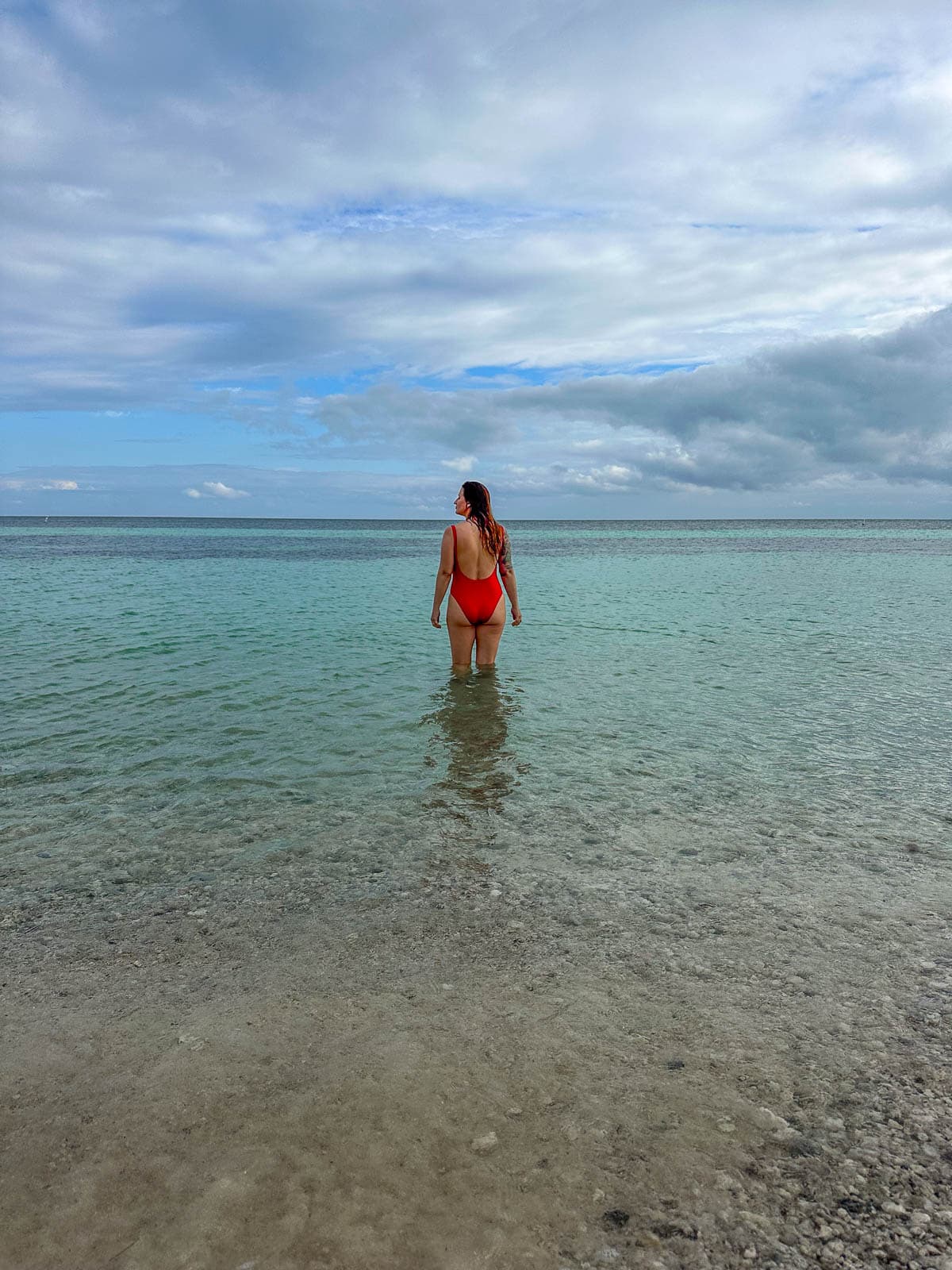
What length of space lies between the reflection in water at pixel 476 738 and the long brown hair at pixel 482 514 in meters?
1.83

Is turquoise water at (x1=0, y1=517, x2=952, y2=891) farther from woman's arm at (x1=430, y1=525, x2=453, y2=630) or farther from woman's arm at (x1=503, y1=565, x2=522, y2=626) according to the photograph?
woman's arm at (x1=430, y1=525, x2=453, y2=630)

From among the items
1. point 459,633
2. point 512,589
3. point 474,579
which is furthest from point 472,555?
point 459,633

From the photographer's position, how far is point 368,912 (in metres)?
4.29

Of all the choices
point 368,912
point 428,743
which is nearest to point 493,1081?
point 368,912

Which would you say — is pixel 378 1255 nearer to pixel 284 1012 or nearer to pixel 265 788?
pixel 284 1012

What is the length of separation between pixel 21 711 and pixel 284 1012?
6.94 meters

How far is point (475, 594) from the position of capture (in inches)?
400

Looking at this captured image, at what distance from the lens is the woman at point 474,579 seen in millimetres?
9672

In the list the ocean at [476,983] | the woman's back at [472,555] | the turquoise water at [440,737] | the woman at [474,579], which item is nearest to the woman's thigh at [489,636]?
the woman at [474,579]

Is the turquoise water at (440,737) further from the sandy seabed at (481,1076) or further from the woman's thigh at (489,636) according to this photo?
the sandy seabed at (481,1076)

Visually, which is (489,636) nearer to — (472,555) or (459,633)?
(459,633)

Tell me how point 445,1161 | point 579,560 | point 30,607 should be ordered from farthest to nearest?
point 579,560 < point 30,607 < point 445,1161

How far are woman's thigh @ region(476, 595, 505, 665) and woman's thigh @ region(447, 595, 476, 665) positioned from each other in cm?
10

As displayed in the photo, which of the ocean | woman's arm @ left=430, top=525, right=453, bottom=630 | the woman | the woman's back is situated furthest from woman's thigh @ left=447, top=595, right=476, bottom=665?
the ocean
